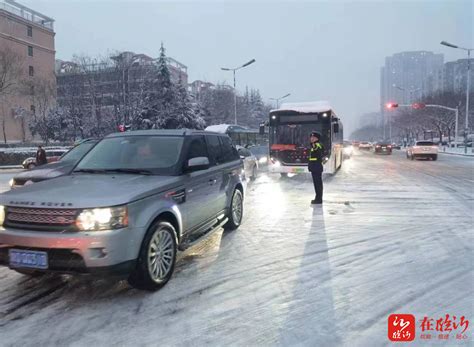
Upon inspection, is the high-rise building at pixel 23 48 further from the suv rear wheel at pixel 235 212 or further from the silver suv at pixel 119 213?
the silver suv at pixel 119 213

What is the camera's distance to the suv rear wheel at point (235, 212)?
7.27m

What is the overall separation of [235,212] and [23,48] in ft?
220

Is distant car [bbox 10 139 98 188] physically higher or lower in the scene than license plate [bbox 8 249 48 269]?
higher

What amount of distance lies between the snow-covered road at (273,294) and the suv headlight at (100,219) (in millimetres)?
883

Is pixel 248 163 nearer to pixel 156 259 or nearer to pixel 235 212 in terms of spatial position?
pixel 235 212

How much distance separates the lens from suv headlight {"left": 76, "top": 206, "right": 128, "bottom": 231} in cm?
399

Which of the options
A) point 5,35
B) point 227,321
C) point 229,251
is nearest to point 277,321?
point 227,321

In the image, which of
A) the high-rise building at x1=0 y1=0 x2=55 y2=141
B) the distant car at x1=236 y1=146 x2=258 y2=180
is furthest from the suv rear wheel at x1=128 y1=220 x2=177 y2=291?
the high-rise building at x1=0 y1=0 x2=55 y2=141

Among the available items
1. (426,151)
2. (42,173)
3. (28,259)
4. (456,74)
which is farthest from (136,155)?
(456,74)

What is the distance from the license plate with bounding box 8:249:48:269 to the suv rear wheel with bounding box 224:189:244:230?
3635 mm

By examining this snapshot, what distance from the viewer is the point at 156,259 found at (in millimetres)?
4551

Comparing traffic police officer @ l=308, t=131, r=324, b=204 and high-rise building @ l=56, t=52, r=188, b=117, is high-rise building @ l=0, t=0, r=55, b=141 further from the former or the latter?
traffic police officer @ l=308, t=131, r=324, b=204

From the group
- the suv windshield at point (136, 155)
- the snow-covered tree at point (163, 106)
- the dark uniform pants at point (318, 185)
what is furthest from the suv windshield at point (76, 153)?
the snow-covered tree at point (163, 106)

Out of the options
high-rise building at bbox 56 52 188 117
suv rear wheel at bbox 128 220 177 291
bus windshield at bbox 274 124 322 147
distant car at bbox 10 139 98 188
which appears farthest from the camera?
high-rise building at bbox 56 52 188 117
